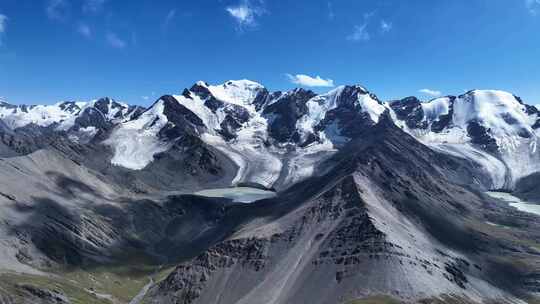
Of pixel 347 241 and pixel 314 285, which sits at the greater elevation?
pixel 347 241

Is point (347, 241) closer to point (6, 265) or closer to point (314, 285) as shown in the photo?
point (314, 285)

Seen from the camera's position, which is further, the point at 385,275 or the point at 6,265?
the point at 6,265

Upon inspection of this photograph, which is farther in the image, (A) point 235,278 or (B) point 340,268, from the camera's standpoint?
(A) point 235,278

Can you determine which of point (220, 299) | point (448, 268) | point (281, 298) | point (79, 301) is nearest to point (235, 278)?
point (220, 299)

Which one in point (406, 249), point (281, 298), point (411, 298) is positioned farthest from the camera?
point (406, 249)

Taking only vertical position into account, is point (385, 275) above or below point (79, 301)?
above

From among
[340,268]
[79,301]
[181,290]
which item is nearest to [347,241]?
[340,268]

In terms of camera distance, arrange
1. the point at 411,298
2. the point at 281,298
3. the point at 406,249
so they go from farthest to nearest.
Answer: the point at 406,249, the point at 281,298, the point at 411,298

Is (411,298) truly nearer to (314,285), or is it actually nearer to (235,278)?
(314,285)

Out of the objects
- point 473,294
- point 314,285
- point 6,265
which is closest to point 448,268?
point 473,294
